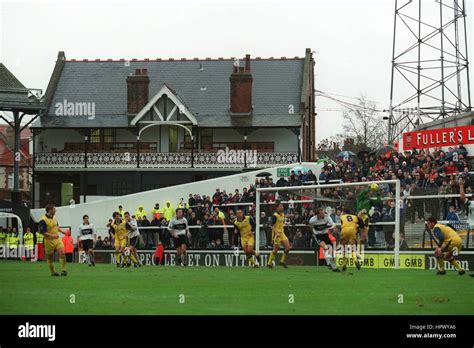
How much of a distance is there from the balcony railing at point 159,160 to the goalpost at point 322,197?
23085 mm

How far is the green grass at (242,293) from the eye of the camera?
17906 millimetres

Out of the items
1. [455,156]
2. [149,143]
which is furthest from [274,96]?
[455,156]

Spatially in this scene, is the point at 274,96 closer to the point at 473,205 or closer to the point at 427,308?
the point at 473,205

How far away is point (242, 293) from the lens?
69.6ft

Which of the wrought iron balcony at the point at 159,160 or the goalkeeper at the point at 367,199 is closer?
the goalkeeper at the point at 367,199

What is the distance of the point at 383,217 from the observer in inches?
1331

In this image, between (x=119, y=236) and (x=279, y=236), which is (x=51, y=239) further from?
(x=119, y=236)

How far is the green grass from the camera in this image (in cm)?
1791

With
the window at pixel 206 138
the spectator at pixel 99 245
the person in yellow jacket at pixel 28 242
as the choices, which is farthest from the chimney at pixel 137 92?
the spectator at pixel 99 245

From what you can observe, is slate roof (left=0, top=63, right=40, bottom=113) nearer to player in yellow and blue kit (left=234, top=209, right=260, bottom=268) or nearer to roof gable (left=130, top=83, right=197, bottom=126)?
roof gable (left=130, top=83, right=197, bottom=126)

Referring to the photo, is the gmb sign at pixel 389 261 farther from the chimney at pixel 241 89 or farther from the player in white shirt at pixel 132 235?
the chimney at pixel 241 89
